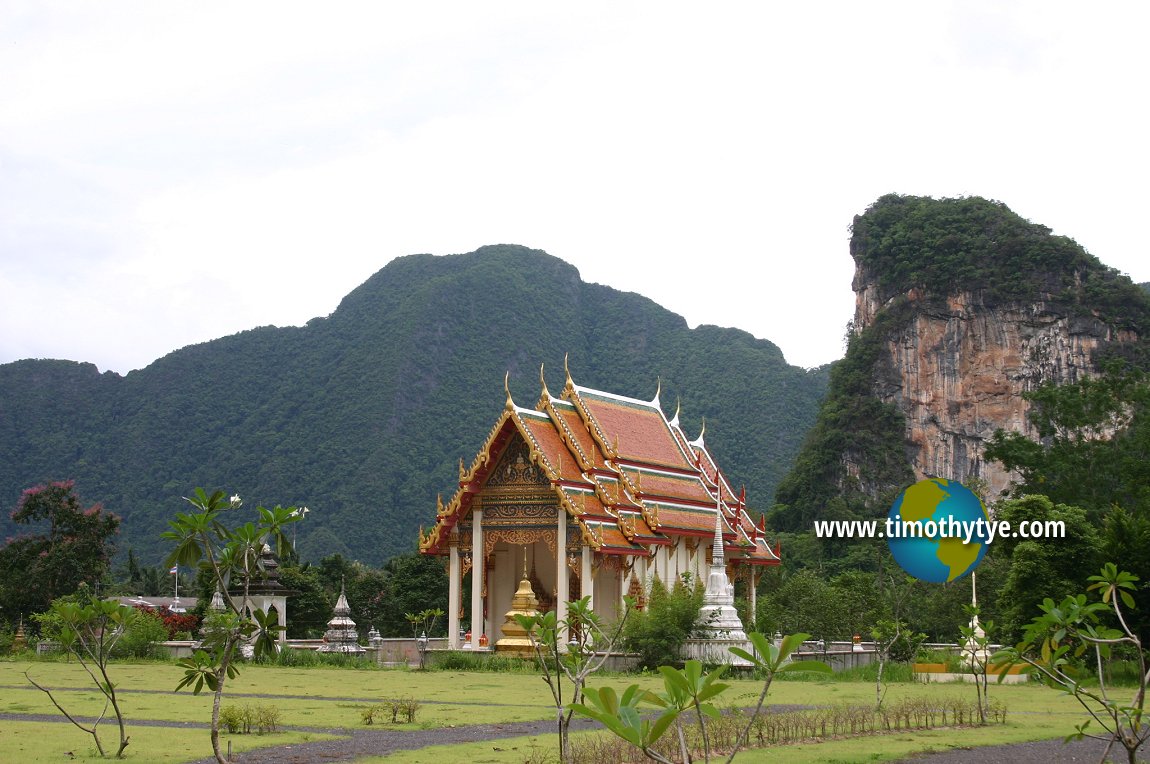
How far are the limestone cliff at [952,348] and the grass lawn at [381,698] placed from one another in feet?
218

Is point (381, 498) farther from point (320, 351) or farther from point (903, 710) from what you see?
point (903, 710)

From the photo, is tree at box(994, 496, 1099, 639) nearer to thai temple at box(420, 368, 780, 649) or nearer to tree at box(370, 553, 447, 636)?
thai temple at box(420, 368, 780, 649)

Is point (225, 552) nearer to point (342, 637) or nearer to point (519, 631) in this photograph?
point (519, 631)

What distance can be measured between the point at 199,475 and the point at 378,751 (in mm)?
89064

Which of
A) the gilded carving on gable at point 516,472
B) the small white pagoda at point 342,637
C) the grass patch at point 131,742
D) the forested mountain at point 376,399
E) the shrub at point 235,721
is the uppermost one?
the forested mountain at point 376,399

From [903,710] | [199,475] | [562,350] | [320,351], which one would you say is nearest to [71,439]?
[199,475]

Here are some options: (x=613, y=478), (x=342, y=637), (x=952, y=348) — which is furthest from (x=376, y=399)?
(x=613, y=478)

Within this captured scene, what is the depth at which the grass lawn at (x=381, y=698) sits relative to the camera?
13352 mm

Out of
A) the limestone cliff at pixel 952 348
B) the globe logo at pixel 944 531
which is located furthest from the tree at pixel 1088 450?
the limestone cliff at pixel 952 348

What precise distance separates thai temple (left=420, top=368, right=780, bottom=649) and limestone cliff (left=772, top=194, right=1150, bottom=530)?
181ft

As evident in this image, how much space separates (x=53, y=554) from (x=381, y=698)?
1171 inches

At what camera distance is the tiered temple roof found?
32.4 meters

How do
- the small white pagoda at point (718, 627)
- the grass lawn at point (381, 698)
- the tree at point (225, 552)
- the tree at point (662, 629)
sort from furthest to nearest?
the small white pagoda at point (718, 627) → the tree at point (662, 629) → the grass lawn at point (381, 698) → the tree at point (225, 552)

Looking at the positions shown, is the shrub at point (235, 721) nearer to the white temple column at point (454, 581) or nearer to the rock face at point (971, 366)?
the white temple column at point (454, 581)
